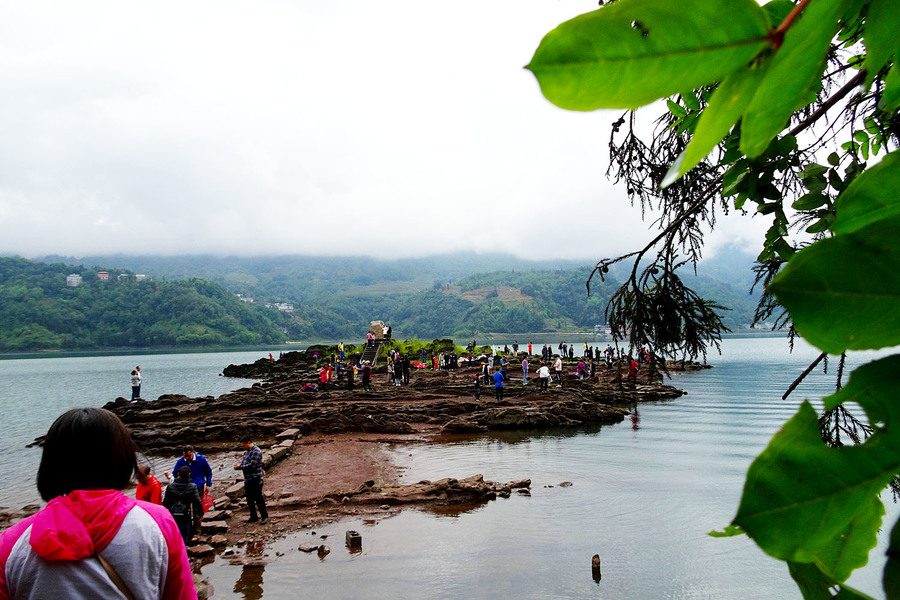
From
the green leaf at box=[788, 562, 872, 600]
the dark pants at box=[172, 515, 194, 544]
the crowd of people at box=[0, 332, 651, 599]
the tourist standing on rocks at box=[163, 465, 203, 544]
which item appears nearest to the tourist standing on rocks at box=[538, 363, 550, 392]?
the dark pants at box=[172, 515, 194, 544]

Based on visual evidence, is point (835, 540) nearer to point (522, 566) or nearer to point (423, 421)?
point (522, 566)

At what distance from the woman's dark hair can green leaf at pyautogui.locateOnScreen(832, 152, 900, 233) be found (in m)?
2.37

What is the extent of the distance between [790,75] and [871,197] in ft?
0.27

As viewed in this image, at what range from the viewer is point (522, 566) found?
9578mm

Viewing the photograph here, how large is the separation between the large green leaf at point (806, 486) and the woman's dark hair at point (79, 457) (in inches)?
90.6

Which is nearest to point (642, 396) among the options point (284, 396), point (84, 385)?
point (284, 396)

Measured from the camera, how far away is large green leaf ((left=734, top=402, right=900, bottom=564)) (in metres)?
0.28

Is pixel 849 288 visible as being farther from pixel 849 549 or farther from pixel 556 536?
pixel 556 536

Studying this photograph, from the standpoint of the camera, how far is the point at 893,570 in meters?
0.29

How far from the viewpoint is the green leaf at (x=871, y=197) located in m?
0.29

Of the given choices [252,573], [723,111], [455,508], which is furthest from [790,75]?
Result: [455,508]

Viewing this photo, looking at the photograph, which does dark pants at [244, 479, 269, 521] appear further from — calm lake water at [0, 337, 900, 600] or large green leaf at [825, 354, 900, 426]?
large green leaf at [825, 354, 900, 426]

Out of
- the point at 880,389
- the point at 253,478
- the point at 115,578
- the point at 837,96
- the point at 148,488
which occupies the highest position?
the point at 837,96

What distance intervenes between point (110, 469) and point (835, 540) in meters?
2.33
